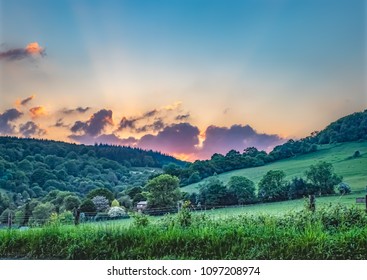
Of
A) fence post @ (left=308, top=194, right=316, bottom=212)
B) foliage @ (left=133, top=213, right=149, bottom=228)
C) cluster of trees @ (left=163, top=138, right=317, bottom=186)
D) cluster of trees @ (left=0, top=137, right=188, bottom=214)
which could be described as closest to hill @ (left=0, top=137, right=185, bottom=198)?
cluster of trees @ (left=0, top=137, right=188, bottom=214)

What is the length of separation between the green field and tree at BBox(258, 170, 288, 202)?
0.14m

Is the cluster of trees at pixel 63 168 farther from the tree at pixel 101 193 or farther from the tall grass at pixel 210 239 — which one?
the tall grass at pixel 210 239

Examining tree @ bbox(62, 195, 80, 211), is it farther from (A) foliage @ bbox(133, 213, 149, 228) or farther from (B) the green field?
(A) foliage @ bbox(133, 213, 149, 228)

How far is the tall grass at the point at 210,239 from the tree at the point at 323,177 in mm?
2425

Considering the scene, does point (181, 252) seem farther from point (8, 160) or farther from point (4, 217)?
point (8, 160)

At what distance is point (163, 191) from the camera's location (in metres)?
14.3

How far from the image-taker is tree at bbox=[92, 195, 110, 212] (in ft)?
46.7

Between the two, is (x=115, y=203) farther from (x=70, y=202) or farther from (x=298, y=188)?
(x=298, y=188)

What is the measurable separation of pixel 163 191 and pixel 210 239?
400cm

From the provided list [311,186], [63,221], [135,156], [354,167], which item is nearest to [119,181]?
[135,156]

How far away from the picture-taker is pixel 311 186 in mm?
13945

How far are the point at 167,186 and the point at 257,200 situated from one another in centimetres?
221

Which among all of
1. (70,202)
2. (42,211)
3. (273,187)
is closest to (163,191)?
(70,202)
